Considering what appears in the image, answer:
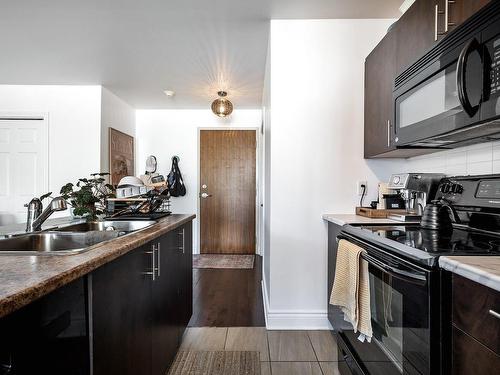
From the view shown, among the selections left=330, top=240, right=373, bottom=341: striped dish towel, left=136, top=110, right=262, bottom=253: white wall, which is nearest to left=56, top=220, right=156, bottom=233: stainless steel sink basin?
left=330, top=240, right=373, bottom=341: striped dish towel

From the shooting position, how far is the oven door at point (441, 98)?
3.42 feet

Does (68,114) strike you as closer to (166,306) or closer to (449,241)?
(166,306)

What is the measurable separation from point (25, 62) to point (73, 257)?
331cm

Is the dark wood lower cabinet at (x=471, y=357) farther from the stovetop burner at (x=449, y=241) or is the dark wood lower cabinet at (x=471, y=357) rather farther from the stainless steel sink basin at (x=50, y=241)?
the stainless steel sink basin at (x=50, y=241)

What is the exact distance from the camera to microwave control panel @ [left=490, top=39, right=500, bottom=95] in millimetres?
978

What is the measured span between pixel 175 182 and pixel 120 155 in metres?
0.88

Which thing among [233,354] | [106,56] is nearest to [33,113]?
[106,56]

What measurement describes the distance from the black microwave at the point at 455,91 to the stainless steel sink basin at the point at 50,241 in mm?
1566

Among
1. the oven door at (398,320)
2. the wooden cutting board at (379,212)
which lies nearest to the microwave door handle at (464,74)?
the oven door at (398,320)

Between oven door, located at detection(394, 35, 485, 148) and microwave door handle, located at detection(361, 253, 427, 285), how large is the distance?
2.01ft

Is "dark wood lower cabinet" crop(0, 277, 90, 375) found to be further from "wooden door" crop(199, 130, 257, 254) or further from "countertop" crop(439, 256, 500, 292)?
"wooden door" crop(199, 130, 257, 254)

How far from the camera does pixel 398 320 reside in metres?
1.05

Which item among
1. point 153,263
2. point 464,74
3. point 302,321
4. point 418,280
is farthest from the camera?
point 302,321

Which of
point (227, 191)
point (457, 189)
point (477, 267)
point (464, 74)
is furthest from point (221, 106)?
point (477, 267)
